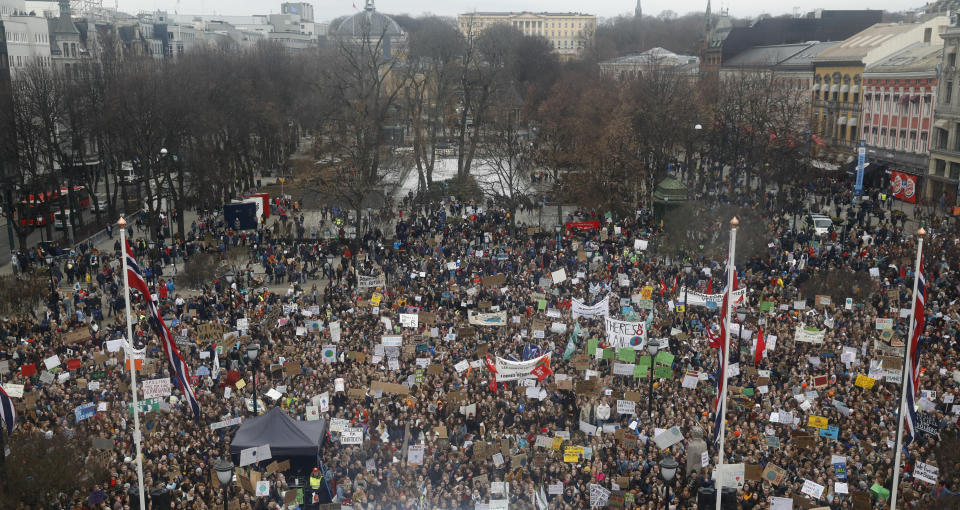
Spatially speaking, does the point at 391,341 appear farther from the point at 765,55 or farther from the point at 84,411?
the point at 765,55

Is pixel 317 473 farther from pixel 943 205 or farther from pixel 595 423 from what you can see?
pixel 943 205

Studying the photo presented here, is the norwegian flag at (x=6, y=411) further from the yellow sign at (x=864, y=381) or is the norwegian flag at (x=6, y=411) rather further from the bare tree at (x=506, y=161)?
the bare tree at (x=506, y=161)

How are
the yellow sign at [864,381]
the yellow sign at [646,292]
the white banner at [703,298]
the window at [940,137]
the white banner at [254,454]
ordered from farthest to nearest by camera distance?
the window at [940,137], the yellow sign at [646,292], the white banner at [703,298], the yellow sign at [864,381], the white banner at [254,454]

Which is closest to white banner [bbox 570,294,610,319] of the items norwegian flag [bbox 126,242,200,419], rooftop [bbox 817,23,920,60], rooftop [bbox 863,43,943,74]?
norwegian flag [bbox 126,242,200,419]

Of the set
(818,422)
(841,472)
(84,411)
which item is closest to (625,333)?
(818,422)

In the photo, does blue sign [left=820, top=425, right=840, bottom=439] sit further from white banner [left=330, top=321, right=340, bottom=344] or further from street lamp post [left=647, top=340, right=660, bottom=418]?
white banner [left=330, top=321, right=340, bottom=344]

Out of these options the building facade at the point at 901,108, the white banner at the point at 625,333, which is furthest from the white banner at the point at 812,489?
the building facade at the point at 901,108
